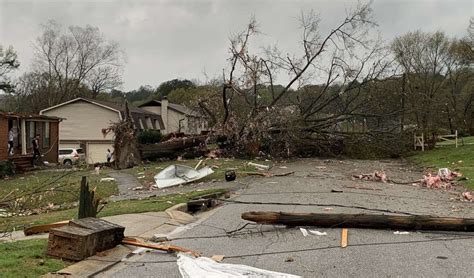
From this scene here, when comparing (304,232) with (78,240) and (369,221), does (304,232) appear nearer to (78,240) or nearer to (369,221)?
(369,221)

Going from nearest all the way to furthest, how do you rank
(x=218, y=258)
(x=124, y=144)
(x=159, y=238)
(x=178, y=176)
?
(x=218, y=258), (x=159, y=238), (x=178, y=176), (x=124, y=144)

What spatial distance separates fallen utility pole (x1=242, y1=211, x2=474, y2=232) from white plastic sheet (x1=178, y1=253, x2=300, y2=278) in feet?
7.39

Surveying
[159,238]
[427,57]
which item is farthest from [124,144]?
[427,57]

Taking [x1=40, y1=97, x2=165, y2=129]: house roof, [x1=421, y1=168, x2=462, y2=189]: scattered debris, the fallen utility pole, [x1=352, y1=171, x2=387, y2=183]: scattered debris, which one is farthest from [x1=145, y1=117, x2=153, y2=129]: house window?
the fallen utility pole

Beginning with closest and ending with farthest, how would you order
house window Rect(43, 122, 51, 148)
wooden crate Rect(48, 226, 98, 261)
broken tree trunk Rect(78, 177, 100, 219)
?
wooden crate Rect(48, 226, 98, 261)
broken tree trunk Rect(78, 177, 100, 219)
house window Rect(43, 122, 51, 148)

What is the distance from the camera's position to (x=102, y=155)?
46.3 meters

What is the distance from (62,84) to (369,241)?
5917cm

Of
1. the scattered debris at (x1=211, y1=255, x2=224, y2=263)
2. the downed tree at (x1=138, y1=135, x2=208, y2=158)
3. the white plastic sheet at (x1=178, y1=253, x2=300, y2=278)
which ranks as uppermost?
the downed tree at (x1=138, y1=135, x2=208, y2=158)

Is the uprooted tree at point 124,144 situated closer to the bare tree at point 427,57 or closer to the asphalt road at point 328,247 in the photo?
the asphalt road at point 328,247

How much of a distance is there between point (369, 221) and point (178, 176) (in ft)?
32.3

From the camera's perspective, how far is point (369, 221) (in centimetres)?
791

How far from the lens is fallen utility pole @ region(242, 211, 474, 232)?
301 inches

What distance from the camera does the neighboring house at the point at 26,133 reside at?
26.1 metres

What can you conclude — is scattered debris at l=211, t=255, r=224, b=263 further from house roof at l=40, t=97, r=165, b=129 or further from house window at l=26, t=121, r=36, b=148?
house roof at l=40, t=97, r=165, b=129
